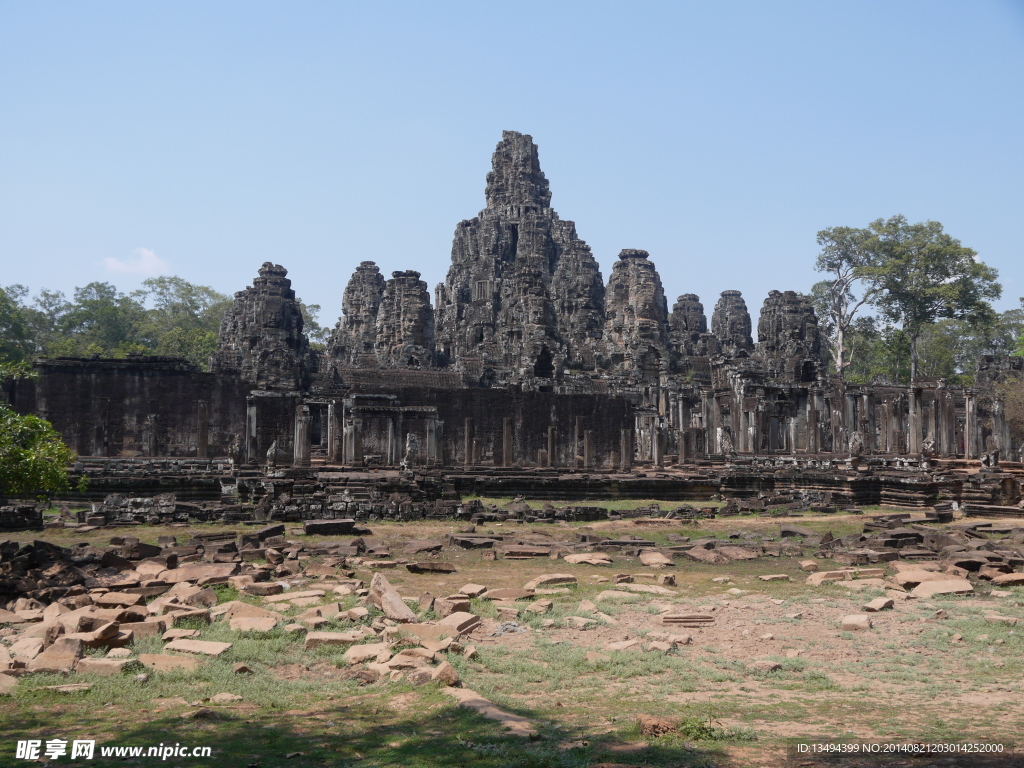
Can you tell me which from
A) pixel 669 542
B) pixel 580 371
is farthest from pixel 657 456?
pixel 669 542

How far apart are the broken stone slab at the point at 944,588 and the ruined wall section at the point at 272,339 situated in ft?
81.7

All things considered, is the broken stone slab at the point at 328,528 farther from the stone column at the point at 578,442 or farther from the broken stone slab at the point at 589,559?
the stone column at the point at 578,442

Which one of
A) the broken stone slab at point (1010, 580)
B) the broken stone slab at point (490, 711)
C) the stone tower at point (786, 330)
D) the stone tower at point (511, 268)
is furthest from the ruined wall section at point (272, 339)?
the broken stone slab at point (490, 711)

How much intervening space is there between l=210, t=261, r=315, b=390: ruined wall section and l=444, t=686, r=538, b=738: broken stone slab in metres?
26.8

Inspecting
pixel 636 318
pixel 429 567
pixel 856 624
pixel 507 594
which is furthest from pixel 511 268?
pixel 856 624

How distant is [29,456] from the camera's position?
38.2 feet

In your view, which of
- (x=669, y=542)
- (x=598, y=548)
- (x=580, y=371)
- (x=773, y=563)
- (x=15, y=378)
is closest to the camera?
(x=773, y=563)

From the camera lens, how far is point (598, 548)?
15617 millimetres

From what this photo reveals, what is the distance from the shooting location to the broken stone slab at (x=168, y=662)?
717 cm

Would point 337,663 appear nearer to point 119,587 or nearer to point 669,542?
point 119,587

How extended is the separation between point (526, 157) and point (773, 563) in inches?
2317

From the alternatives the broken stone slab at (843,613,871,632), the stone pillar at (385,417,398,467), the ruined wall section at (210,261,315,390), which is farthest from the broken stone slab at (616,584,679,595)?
the ruined wall section at (210,261,315,390)

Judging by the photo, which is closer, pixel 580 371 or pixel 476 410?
pixel 476 410

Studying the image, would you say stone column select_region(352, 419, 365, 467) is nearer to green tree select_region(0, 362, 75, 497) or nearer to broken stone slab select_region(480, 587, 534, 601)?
green tree select_region(0, 362, 75, 497)
